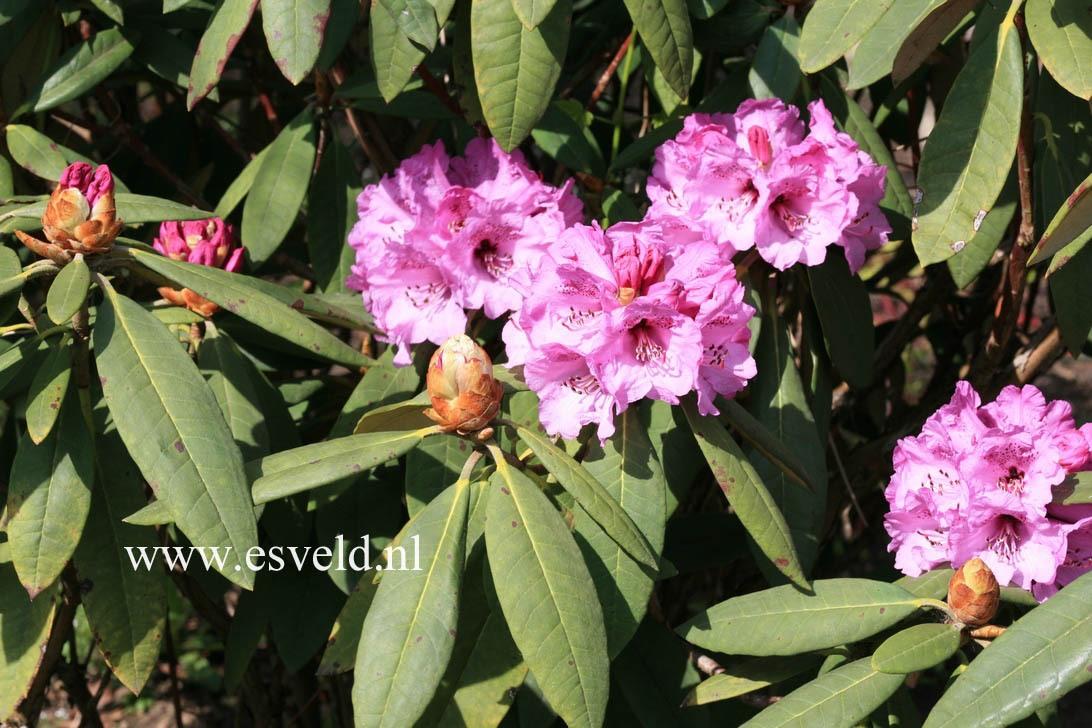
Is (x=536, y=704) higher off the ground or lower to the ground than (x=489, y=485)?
lower

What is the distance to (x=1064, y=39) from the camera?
1112mm

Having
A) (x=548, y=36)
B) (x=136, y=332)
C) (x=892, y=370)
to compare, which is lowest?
(x=892, y=370)

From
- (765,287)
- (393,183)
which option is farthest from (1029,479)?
(393,183)

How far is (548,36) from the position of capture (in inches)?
47.1

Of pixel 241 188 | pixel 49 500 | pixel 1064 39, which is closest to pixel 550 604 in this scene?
pixel 49 500

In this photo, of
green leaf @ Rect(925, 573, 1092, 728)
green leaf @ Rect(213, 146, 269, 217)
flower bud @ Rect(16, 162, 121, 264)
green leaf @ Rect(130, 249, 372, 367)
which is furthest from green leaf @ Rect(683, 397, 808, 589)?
green leaf @ Rect(213, 146, 269, 217)

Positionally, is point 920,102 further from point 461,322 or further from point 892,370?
point 461,322

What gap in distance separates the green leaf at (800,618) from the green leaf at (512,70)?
56 centimetres

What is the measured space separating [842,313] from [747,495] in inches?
16.2

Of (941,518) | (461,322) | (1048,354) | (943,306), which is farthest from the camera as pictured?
(943,306)

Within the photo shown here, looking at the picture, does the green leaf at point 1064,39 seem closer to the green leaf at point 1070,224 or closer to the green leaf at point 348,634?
the green leaf at point 1070,224

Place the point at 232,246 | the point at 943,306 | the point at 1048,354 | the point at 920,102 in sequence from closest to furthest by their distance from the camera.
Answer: the point at 232,246 → the point at 1048,354 → the point at 920,102 → the point at 943,306

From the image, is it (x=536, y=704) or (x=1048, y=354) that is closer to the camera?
(x=536, y=704)

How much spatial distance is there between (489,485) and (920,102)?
125 cm
